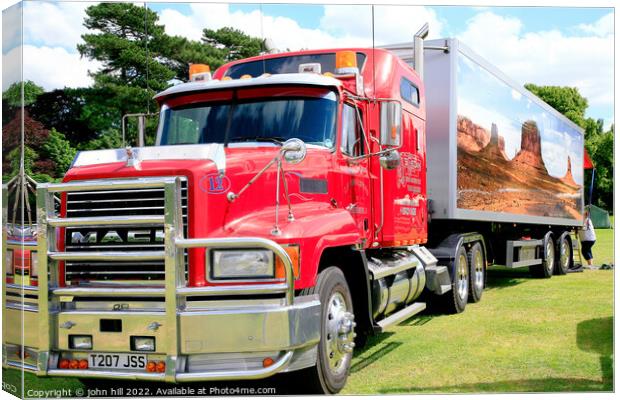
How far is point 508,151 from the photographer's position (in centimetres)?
1262

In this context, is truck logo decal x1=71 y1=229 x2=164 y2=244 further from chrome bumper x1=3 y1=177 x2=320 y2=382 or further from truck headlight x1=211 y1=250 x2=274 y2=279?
truck headlight x1=211 y1=250 x2=274 y2=279

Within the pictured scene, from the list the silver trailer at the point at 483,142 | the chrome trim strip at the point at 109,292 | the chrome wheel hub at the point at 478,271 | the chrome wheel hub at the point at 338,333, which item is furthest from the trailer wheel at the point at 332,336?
the chrome wheel hub at the point at 478,271

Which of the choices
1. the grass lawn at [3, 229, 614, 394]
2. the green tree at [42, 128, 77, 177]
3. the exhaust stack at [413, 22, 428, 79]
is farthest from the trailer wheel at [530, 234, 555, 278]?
the green tree at [42, 128, 77, 177]

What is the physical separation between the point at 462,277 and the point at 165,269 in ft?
22.7

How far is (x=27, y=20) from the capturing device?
20.9 ft

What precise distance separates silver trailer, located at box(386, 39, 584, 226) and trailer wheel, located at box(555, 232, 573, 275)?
121cm

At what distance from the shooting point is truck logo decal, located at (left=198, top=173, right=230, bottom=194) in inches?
218

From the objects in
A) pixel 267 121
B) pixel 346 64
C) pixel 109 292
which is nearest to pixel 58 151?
pixel 267 121

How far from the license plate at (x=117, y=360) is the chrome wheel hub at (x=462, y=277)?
6475mm

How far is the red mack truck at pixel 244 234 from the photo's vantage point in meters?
5.21

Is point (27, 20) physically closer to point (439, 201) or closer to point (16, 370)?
point (16, 370)

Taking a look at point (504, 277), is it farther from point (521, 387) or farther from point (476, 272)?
point (521, 387)

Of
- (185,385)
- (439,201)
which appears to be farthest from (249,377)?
(439,201)

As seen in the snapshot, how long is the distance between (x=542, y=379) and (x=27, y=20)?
565 centimetres
